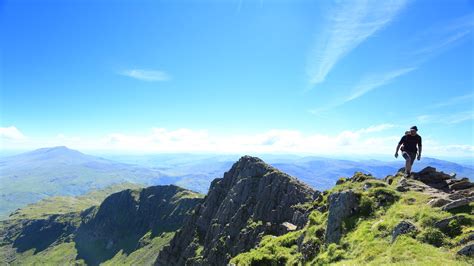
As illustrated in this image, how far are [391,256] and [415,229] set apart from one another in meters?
3.42

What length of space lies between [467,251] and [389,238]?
6.22 metres

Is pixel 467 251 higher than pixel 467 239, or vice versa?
pixel 467 239

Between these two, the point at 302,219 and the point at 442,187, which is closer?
the point at 442,187

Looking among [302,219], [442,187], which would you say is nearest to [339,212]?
[442,187]

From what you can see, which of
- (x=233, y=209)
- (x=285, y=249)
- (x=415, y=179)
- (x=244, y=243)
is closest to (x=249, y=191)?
(x=233, y=209)

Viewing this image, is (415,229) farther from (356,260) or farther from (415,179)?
(415,179)

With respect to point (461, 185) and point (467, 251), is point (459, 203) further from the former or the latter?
point (461, 185)

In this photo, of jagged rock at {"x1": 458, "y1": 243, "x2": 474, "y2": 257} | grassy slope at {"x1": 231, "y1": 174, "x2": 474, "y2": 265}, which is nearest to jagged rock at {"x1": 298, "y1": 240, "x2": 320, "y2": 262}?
grassy slope at {"x1": 231, "y1": 174, "x2": 474, "y2": 265}

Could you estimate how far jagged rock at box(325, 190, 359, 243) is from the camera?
3381cm

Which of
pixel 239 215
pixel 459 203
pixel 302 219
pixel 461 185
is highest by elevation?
pixel 461 185

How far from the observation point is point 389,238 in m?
26.1

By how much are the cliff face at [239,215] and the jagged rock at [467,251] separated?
49318 millimetres

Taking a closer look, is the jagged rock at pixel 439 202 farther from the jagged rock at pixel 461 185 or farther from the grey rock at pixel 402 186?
the jagged rock at pixel 461 185

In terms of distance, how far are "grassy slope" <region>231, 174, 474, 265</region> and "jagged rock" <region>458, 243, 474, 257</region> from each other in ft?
1.47
